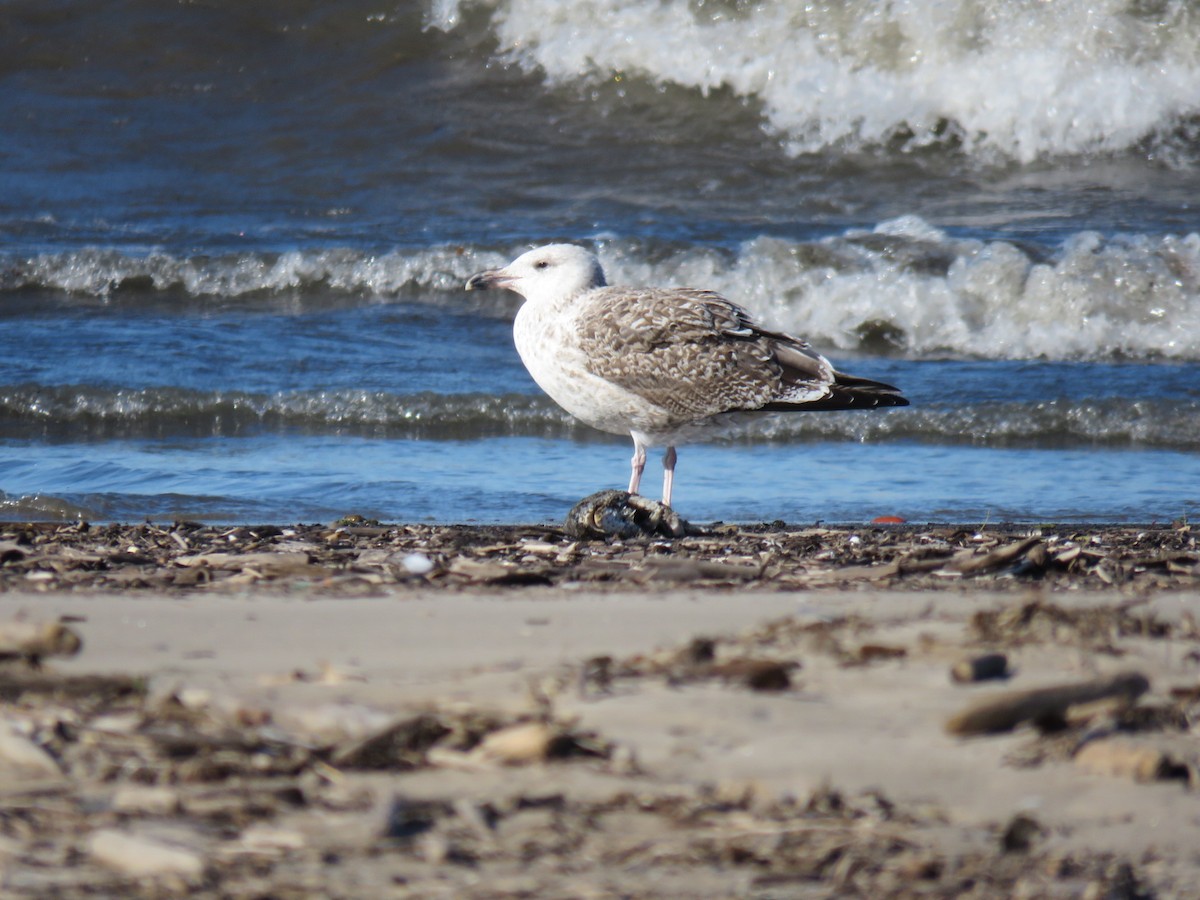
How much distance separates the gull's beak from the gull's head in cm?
5

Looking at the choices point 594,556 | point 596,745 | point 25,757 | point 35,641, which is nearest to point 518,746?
point 596,745

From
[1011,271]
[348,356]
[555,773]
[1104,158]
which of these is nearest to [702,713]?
[555,773]

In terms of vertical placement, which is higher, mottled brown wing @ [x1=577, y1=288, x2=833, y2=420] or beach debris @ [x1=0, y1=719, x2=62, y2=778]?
mottled brown wing @ [x1=577, y1=288, x2=833, y2=420]

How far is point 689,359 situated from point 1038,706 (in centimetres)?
361

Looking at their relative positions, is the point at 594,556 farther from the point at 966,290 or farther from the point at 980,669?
the point at 966,290

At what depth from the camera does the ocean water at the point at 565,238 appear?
661 centimetres

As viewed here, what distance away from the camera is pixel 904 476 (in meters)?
6.61

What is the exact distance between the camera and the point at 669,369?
559cm

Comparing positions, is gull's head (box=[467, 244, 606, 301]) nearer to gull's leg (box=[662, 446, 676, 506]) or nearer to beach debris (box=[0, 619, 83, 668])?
gull's leg (box=[662, 446, 676, 506])

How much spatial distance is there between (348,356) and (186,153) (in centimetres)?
560

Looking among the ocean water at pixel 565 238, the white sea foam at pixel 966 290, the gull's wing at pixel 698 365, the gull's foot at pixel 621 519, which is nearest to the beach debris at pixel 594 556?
the gull's foot at pixel 621 519

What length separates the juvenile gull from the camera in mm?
5590

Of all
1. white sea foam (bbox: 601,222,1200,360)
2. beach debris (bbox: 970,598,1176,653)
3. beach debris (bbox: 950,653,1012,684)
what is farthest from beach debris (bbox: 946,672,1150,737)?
white sea foam (bbox: 601,222,1200,360)

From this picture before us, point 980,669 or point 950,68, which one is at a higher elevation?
point 950,68
